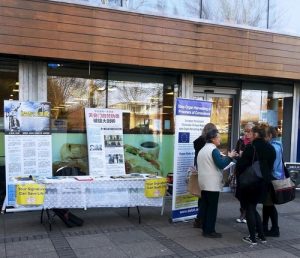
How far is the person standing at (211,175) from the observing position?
19.4ft

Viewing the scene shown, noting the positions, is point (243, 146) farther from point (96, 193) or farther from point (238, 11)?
point (238, 11)

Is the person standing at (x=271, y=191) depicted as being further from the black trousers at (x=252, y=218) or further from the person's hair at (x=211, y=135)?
the person's hair at (x=211, y=135)

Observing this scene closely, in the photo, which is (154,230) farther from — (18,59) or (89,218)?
(18,59)

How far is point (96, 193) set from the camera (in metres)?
6.51

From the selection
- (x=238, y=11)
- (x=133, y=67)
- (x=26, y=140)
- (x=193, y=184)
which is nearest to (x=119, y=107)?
(x=133, y=67)

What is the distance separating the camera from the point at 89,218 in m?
7.22

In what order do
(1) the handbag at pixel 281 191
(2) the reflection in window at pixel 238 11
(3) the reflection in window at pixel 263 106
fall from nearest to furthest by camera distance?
(1) the handbag at pixel 281 191 < (2) the reflection in window at pixel 238 11 < (3) the reflection in window at pixel 263 106

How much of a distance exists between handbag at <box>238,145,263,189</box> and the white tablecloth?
1730 millimetres

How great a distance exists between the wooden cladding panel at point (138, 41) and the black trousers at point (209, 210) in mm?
3667

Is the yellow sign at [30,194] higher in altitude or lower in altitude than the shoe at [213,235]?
higher

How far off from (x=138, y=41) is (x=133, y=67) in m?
0.84

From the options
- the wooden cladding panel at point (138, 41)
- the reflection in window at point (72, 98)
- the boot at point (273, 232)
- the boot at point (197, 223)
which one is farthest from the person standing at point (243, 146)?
the reflection in window at point (72, 98)

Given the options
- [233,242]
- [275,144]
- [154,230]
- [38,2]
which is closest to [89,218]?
[154,230]

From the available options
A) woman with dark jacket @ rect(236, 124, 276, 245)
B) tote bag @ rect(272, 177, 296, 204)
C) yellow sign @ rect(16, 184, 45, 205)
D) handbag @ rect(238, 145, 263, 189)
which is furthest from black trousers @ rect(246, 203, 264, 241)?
yellow sign @ rect(16, 184, 45, 205)
